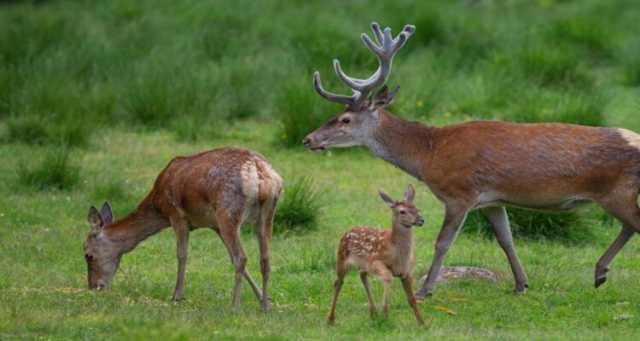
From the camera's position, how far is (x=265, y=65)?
19.4m

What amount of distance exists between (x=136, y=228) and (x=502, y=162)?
9.71ft

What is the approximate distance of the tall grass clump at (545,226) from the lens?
13195 mm

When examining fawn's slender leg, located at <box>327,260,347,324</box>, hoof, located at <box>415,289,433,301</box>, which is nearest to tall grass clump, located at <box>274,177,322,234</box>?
hoof, located at <box>415,289,433,301</box>

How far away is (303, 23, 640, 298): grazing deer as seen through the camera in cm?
1073

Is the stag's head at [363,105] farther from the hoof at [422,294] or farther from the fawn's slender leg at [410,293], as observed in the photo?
the fawn's slender leg at [410,293]

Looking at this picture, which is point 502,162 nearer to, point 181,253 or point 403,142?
point 403,142

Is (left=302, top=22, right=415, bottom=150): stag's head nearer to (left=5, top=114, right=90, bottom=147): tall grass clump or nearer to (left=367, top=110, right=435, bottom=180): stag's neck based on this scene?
(left=367, top=110, right=435, bottom=180): stag's neck

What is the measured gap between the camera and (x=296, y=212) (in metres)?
13.5

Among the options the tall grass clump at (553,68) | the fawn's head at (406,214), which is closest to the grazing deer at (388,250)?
the fawn's head at (406,214)

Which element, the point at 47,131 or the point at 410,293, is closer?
the point at 410,293

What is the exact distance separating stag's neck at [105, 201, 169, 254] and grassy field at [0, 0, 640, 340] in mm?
359

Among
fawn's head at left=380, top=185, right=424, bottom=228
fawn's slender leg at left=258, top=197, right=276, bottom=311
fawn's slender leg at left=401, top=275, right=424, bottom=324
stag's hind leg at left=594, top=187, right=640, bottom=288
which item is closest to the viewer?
fawn's head at left=380, top=185, right=424, bottom=228

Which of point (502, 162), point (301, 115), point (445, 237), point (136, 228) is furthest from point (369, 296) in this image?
point (301, 115)

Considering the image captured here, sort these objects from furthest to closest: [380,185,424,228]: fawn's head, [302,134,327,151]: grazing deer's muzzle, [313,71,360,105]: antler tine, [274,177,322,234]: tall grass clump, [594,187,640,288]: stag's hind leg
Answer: [274,177,322,234]: tall grass clump
[302,134,327,151]: grazing deer's muzzle
[313,71,360,105]: antler tine
[594,187,640,288]: stag's hind leg
[380,185,424,228]: fawn's head
